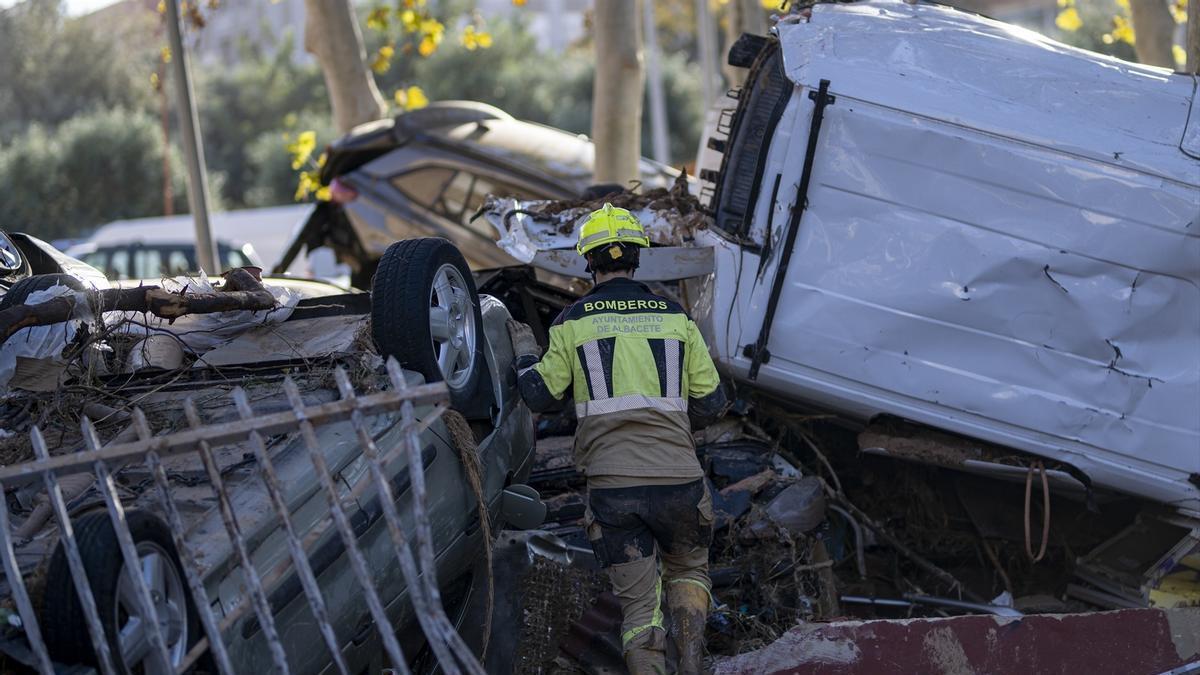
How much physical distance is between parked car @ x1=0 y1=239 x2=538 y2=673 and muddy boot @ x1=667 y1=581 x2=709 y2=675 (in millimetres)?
642

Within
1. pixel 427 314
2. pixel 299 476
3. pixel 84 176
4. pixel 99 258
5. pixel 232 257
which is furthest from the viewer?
pixel 84 176

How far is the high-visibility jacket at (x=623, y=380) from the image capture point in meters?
4.79

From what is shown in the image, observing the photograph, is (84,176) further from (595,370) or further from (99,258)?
(595,370)

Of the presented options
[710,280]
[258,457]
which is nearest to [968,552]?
[710,280]

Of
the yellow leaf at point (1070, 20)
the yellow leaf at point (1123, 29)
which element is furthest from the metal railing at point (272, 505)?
the yellow leaf at point (1123, 29)

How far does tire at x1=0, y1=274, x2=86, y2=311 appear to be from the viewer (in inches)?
197

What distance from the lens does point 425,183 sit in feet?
38.5

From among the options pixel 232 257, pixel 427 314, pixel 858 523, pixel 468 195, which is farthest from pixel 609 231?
pixel 232 257

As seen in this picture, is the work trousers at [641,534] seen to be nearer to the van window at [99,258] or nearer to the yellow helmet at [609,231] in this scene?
the yellow helmet at [609,231]

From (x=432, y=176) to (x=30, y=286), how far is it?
6782 millimetres

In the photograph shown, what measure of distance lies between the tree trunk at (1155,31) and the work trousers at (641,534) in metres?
8.26

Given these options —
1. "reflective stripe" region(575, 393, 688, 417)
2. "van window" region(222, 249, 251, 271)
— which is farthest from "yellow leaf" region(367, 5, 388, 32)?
"reflective stripe" region(575, 393, 688, 417)

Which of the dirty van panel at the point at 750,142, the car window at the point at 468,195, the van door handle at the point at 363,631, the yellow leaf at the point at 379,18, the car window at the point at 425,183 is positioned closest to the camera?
the van door handle at the point at 363,631

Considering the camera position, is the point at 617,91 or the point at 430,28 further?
the point at 430,28
